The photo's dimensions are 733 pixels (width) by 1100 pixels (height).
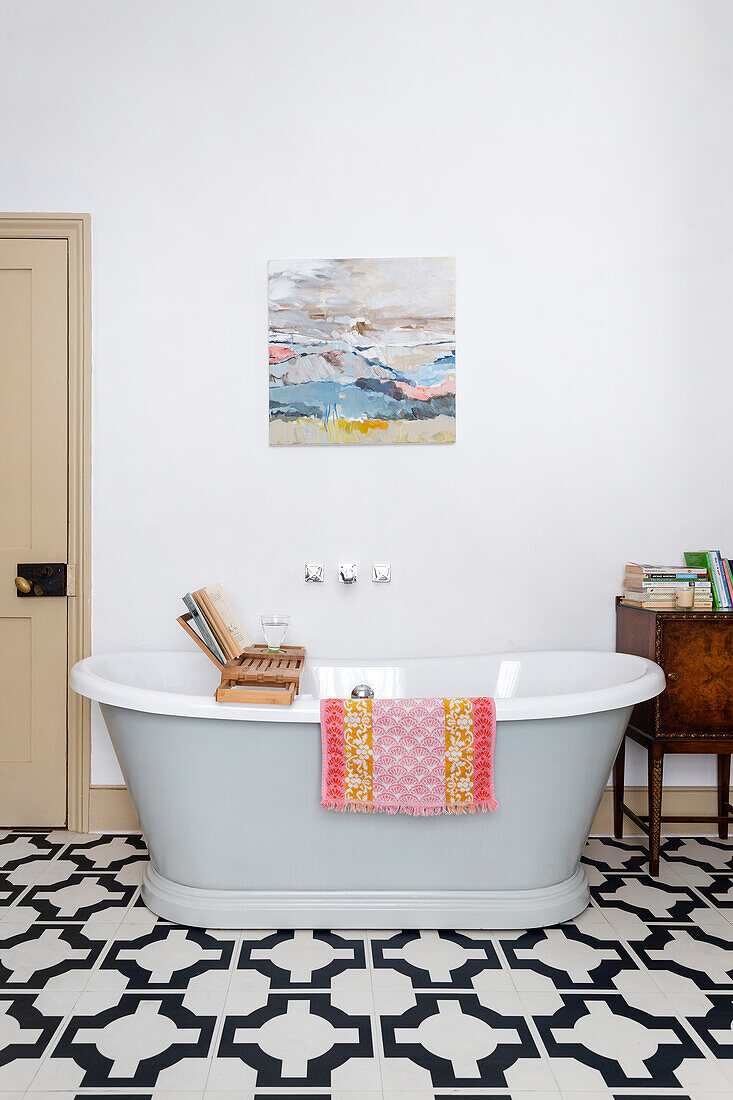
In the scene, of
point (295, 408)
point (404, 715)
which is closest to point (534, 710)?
point (404, 715)

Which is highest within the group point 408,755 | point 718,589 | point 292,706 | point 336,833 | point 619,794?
point 718,589

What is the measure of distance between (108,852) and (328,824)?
1.01m

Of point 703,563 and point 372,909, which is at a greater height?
point 703,563

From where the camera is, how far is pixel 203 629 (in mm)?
2539

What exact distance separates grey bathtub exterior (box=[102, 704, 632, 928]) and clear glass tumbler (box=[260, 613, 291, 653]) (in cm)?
57

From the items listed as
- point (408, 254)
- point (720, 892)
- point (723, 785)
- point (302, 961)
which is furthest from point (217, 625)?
point (723, 785)

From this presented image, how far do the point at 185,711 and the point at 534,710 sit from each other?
0.92 m

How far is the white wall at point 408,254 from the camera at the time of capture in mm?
2857

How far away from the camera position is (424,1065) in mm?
1610

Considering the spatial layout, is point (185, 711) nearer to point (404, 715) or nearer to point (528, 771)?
point (404, 715)

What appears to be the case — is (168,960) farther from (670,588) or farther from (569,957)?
(670,588)

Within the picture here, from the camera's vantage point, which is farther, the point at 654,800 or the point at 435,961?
the point at 654,800

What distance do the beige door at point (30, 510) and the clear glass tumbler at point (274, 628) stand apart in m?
0.82

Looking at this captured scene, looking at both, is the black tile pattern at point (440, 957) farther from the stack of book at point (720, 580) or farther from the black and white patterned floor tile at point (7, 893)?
the stack of book at point (720, 580)
